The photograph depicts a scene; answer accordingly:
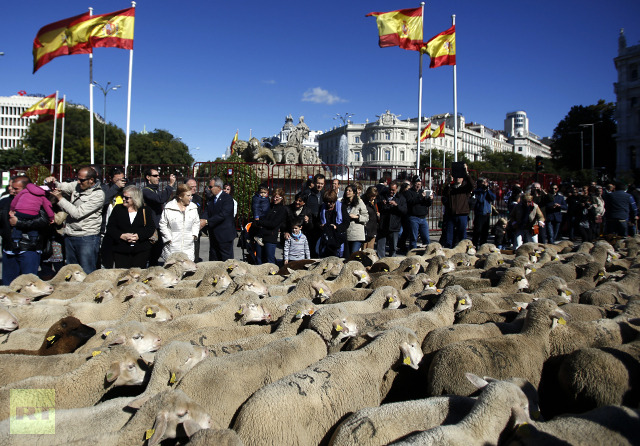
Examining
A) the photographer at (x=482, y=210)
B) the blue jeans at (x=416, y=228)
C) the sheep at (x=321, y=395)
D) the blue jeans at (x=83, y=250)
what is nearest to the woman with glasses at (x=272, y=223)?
the blue jeans at (x=83, y=250)

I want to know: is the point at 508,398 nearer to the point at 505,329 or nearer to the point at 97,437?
the point at 505,329

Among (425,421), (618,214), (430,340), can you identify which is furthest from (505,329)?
(618,214)

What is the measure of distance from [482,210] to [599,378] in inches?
320

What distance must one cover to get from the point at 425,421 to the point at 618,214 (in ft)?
36.6

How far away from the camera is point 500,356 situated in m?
3.54

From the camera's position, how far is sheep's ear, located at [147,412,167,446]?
8.22 feet

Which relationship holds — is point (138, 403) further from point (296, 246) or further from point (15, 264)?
point (296, 246)

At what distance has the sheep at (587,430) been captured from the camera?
98.0 inches

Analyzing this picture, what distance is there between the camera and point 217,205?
26.3 ft

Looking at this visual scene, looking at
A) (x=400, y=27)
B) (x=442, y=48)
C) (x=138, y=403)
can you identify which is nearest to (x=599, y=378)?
(x=138, y=403)

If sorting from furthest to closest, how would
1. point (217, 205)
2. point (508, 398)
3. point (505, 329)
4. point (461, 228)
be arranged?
point (461, 228) < point (217, 205) < point (505, 329) < point (508, 398)

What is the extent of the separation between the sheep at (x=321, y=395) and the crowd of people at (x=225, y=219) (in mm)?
4455

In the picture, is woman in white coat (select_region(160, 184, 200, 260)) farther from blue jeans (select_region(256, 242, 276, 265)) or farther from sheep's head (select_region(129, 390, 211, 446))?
sheep's head (select_region(129, 390, 211, 446))

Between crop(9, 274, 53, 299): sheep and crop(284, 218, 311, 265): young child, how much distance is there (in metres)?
3.96
